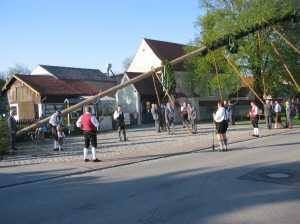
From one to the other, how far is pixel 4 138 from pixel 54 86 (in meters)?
13.9

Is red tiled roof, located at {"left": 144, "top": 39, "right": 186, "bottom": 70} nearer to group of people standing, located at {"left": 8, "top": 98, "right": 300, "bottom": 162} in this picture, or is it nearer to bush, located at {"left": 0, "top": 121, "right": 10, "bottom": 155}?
group of people standing, located at {"left": 8, "top": 98, "right": 300, "bottom": 162}

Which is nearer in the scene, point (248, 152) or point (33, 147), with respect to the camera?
point (248, 152)

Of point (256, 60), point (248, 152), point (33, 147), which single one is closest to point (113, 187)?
point (248, 152)

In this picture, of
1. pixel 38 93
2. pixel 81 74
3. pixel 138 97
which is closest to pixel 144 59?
pixel 81 74

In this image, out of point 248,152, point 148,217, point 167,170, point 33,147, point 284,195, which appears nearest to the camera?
point 148,217

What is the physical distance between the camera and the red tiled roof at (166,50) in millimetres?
35750

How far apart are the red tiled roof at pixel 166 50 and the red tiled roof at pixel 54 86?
38.0 feet

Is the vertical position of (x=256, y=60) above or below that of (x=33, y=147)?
above

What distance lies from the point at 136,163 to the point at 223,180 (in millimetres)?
3711

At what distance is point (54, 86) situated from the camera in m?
25.5

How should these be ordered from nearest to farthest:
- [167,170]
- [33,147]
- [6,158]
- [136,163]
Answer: [167,170] < [136,163] < [6,158] < [33,147]

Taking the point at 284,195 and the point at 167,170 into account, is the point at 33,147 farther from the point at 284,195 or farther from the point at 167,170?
the point at 284,195

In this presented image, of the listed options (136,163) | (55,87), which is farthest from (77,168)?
(55,87)

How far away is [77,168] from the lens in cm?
932
